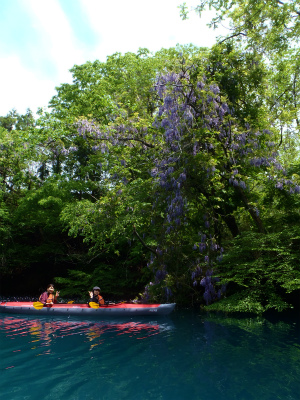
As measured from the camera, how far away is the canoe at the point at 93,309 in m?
11.3

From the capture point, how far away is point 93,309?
1176cm

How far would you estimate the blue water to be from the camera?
15.6ft

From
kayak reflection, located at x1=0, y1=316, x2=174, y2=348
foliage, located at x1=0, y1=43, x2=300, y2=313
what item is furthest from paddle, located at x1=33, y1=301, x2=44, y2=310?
foliage, located at x1=0, y1=43, x2=300, y2=313

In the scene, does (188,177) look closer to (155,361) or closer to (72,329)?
(72,329)

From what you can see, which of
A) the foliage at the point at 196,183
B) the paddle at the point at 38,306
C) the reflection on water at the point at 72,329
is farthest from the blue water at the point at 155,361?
the paddle at the point at 38,306

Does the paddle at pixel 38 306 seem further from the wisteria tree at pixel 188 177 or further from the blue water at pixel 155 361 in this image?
the wisteria tree at pixel 188 177

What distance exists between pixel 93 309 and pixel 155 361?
6.02 m

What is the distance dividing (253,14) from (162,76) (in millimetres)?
3355

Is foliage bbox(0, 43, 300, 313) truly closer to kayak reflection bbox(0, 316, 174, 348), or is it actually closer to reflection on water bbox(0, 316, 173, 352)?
kayak reflection bbox(0, 316, 174, 348)

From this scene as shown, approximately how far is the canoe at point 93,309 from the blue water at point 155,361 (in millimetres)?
1298

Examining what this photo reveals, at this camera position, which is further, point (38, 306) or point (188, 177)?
point (38, 306)

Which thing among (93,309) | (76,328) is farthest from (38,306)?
(76,328)

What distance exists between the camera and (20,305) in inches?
506

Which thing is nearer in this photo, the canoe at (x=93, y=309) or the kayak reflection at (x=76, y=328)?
the kayak reflection at (x=76, y=328)
